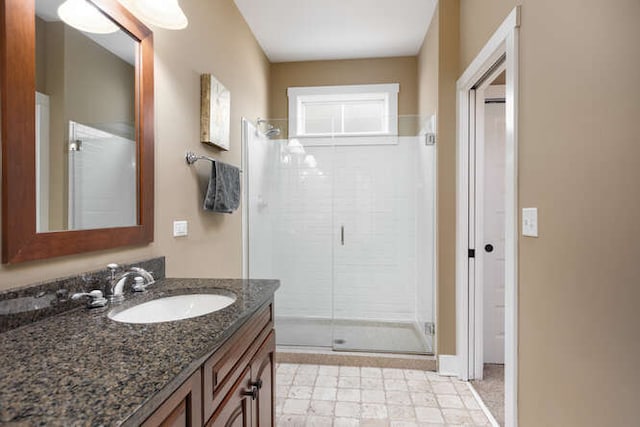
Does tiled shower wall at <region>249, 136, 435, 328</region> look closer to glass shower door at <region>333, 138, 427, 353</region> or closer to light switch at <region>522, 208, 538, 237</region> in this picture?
glass shower door at <region>333, 138, 427, 353</region>

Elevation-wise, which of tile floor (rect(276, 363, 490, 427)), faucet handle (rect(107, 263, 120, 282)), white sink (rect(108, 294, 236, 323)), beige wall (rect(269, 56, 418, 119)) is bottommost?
tile floor (rect(276, 363, 490, 427))

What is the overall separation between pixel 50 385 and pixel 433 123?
2660mm

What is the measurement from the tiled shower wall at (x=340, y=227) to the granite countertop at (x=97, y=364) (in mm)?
2050

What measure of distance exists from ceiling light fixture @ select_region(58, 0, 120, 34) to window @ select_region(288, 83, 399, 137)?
213 cm

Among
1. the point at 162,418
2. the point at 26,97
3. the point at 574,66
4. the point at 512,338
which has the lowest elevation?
the point at 512,338

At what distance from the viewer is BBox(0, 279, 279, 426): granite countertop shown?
1.69 feet

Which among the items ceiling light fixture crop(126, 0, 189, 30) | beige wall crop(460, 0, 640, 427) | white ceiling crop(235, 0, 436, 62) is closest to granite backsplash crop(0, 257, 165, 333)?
ceiling light fixture crop(126, 0, 189, 30)

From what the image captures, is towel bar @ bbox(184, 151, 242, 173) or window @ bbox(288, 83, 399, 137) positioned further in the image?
window @ bbox(288, 83, 399, 137)

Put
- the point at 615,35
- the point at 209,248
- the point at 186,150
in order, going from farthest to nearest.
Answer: the point at 209,248
the point at 186,150
the point at 615,35

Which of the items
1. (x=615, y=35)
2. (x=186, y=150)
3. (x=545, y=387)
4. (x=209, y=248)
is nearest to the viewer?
(x=615, y=35)

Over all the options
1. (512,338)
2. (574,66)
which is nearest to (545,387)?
(512,338)

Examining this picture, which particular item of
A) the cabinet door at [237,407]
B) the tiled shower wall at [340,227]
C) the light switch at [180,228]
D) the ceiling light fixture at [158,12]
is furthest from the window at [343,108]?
the cabinet door at [237,407]

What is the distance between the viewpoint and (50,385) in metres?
0.58

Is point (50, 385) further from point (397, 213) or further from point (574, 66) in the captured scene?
point (397, 213)
